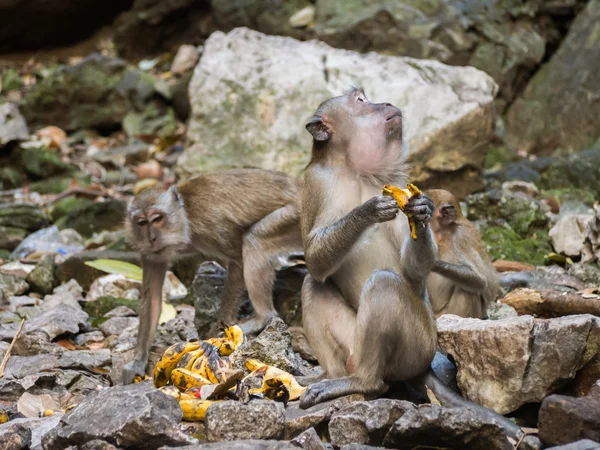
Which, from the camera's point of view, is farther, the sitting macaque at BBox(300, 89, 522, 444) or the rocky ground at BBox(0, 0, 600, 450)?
the sitting macaque at BBox(300, 89, 522, 444)

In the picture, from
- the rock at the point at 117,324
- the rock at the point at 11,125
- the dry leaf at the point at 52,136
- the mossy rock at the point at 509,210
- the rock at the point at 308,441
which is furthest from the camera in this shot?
the dry leaf at the point at 52,136

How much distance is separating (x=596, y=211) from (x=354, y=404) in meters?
3.64

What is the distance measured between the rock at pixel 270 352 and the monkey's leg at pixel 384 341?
25.9 inches

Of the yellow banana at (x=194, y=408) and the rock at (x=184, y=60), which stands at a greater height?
the rock at (x=184, y=60)

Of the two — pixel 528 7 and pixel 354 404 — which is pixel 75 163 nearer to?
pixel 528 7

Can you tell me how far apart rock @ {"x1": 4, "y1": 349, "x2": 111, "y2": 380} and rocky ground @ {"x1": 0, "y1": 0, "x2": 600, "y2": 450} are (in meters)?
0.03

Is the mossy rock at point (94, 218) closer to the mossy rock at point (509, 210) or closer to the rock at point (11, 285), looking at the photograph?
the rock at point (11, 285)

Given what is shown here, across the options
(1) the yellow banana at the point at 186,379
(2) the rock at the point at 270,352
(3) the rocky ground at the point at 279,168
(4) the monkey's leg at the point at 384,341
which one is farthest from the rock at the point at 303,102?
(4) the monkey's leg at the point at 384,341

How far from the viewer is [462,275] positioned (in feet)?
17.8

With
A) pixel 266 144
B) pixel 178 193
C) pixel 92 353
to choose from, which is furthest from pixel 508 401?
pixel 266 144

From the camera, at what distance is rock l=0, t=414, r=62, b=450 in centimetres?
397

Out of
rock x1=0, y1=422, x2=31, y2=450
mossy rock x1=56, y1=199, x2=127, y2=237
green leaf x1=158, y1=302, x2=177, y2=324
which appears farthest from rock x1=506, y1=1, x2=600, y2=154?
rock x1=0, y1=422, x2=31, y2=450

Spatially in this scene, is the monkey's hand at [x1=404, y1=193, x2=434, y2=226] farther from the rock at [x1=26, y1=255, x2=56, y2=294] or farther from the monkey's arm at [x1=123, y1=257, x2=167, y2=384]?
the rock at [x1=26, y1=255, x2=56, y2=294]

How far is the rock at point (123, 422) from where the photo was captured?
11.7 feet
